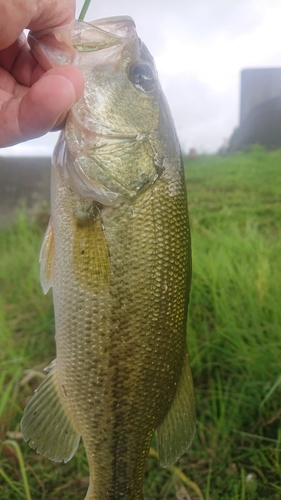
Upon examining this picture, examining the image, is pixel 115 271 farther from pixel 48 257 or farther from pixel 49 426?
pixel 49 426

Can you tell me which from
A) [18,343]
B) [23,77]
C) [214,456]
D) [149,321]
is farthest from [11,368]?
[23,77]

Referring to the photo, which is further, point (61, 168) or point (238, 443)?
point (238, 443)

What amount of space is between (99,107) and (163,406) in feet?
1.81

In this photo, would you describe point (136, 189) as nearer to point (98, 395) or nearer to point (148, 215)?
point (148, 215)

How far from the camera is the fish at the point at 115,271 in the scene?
0.64m

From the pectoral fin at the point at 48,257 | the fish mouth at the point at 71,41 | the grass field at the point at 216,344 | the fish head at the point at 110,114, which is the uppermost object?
the fish mouth at the point at 71,41

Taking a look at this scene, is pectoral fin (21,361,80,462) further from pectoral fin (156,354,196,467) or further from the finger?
the finger

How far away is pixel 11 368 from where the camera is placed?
52.8 inches

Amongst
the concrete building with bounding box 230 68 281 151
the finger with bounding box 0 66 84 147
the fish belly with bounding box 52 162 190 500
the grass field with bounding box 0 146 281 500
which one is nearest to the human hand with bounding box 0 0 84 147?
the finger with bounding box 0 66 84 147

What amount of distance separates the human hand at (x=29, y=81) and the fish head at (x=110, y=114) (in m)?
0.04

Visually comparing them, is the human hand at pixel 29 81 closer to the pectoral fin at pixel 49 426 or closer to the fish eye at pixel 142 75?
the fish eye at pixel 142 75

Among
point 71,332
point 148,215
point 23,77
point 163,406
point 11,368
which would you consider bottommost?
point 11,368

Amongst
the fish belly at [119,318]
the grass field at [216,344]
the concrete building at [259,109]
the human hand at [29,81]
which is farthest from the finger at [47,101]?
the concrete building at [259,109]

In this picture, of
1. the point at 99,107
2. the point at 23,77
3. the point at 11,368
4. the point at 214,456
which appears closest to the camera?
the point at 99,107
